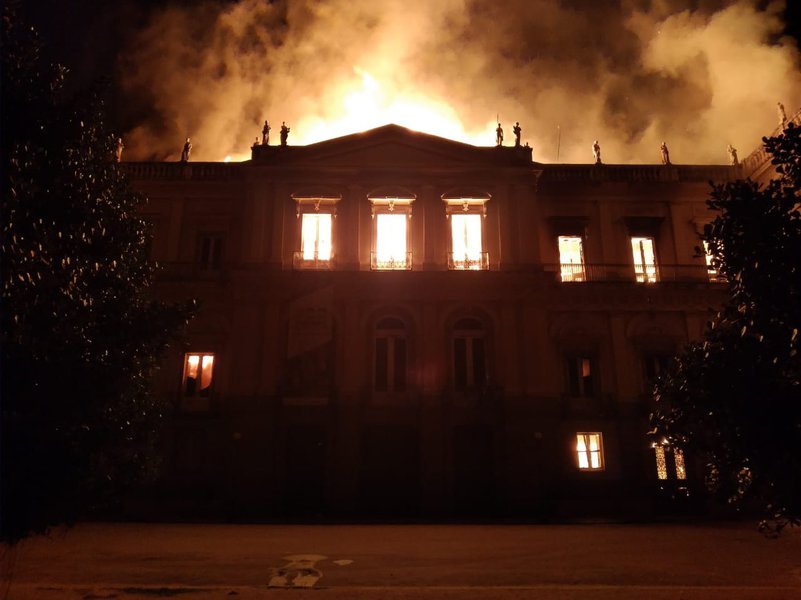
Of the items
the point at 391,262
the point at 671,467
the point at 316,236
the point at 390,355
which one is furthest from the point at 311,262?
the point at 671,467

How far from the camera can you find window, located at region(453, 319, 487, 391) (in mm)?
22719

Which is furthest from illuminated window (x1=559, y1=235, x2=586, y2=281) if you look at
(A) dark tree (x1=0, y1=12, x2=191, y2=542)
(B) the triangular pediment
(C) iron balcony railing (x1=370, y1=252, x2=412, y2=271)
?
(A) dark tree (x1=0, y1=12, x2=191, y2=542)

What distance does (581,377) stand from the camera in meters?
23.5

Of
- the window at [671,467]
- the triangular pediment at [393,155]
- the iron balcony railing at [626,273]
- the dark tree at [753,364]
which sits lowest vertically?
the window at [671,467]

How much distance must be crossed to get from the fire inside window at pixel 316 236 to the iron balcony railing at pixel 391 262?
6.34ft

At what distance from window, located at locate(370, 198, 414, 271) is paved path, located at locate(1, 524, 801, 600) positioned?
1087cm

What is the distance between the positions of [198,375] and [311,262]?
656 cm

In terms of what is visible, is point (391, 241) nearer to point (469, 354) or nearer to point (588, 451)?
point (469, 354)

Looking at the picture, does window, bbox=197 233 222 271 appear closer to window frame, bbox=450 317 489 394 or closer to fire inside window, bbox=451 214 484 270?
fire inside window, bbox=451 214 484 270

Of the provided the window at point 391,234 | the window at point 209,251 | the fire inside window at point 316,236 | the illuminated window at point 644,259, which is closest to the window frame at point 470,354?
the window at point 391,234

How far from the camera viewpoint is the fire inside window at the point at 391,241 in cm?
2369

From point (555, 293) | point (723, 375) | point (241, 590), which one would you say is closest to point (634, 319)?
point (555, 293)

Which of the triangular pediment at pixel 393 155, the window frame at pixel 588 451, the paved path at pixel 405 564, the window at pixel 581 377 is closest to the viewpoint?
the paved path at pixel 405 564

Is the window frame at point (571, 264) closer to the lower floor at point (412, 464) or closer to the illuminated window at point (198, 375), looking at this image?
the lower floor at point (412, 464)
